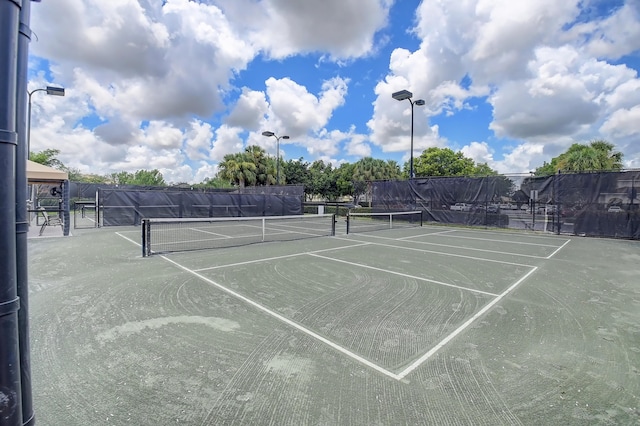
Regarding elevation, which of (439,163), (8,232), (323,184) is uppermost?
(439,163)

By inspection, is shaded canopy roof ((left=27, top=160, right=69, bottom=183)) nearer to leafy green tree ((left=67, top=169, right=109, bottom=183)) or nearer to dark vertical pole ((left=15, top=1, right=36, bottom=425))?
dark vertical pole ((left=15, top=1, right=36, bottom=425))

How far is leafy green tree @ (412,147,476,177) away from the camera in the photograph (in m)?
51.1

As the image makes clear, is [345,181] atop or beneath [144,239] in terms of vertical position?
atop

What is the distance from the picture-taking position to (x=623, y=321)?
413 centimetres

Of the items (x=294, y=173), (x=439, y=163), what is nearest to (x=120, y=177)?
(x=294, y=173)

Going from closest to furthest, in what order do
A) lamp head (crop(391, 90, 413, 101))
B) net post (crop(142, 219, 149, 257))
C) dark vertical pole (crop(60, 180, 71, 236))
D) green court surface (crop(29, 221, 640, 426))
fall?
green court surface (crop(29, 221, 640, 426))
net post (crop(142, 219, 149, 257))
dark vertical pole (crop(60, 180, 71, 236))
lamp head (crop(391, 90, 413, 101))

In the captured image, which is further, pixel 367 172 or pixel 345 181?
pixel 345 181

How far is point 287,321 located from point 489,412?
7.71ft

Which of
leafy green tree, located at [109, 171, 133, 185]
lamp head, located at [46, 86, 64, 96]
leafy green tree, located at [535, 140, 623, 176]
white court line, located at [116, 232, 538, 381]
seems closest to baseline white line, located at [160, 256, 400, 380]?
white court line, located at [116, 232, 538, 381]

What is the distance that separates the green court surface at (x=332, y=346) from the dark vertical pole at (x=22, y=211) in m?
1.29

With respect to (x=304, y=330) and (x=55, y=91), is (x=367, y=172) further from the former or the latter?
(x=304, y=330)

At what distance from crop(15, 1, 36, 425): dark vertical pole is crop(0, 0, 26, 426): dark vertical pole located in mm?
63

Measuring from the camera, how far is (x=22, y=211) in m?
1.21

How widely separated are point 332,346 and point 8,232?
2904mm
